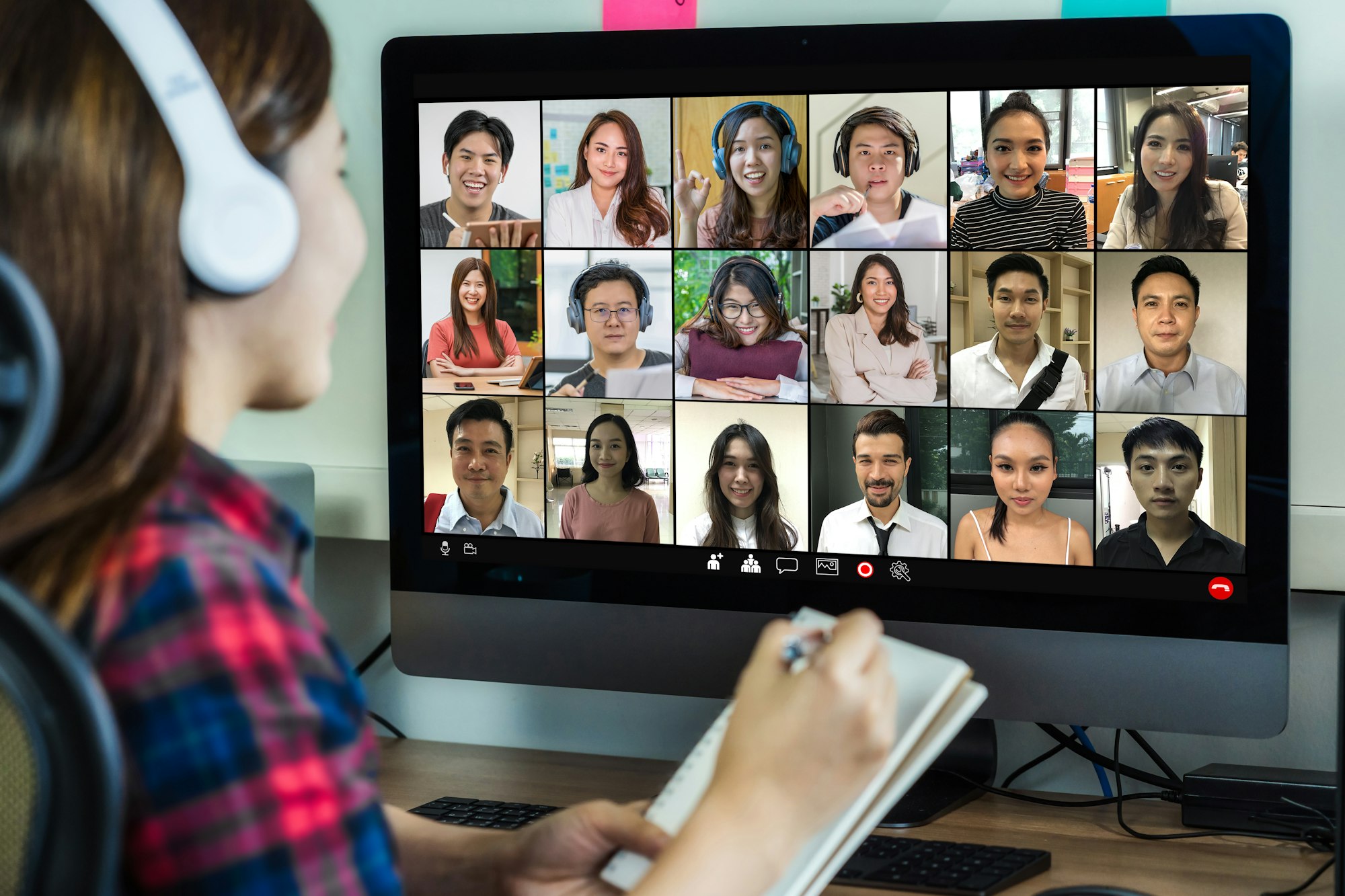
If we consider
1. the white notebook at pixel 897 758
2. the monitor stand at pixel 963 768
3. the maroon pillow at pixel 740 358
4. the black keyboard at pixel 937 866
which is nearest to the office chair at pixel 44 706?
the white notebook at pixel 897 758

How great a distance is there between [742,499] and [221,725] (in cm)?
57

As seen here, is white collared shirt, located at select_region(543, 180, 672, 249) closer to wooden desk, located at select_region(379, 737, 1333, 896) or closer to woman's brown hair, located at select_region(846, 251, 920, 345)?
woman's brown hair, located at select_region(846, 251, 920, 345)

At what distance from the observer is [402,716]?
1.16 meters

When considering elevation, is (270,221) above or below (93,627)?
above

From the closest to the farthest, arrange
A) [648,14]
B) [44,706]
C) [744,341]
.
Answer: [44,706] → [744,341] → [648,14]

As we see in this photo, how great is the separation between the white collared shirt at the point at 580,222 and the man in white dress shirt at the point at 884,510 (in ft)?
0.76

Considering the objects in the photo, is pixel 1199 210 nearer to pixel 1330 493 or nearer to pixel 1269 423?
pixel 1269 423

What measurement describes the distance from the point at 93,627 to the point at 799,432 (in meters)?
0.58

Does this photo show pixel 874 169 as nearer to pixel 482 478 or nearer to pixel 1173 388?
pixel 1173 388

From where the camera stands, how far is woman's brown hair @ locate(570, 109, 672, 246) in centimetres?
86

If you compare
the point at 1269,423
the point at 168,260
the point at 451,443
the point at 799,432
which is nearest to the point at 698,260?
the point at 799,432

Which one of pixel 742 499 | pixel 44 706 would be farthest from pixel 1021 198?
pixel 44 706

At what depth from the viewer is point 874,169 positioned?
31.8 inches

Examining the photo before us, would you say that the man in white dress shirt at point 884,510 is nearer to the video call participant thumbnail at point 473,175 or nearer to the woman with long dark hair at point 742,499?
the woman with long dark hair at point 742,499
